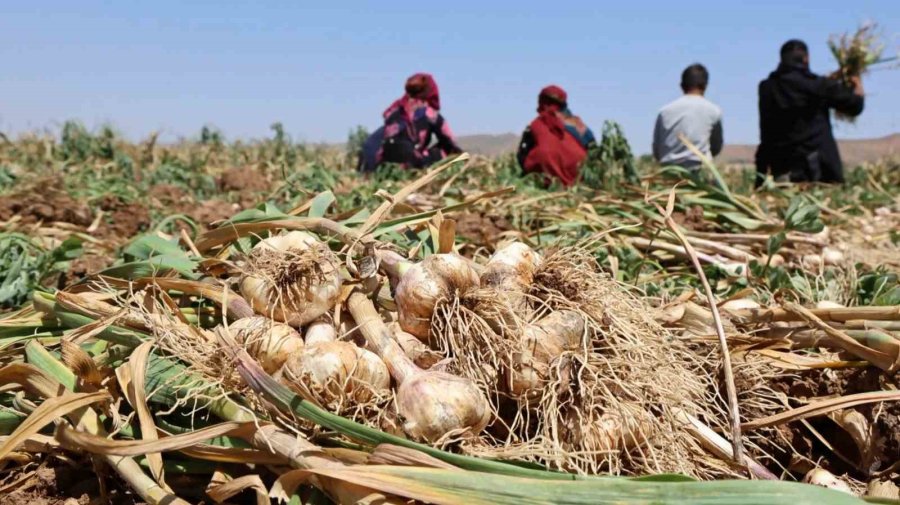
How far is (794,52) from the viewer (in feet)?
23.8

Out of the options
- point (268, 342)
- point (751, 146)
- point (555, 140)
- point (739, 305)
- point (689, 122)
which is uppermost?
point (689, 122)

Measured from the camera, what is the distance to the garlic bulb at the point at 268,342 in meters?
1.44

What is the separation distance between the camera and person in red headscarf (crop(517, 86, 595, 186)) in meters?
6.80

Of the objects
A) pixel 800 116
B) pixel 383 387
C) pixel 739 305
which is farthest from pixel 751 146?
pixel 383 387

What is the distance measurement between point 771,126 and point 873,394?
21.4 ft

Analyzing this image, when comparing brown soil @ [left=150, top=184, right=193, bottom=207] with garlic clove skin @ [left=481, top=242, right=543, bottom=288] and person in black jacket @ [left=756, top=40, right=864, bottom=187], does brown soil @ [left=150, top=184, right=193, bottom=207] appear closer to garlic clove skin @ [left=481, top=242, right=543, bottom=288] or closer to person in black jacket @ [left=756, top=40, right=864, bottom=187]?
garlic clove skin @ [left=481, top=242, right=543, bottom=288]

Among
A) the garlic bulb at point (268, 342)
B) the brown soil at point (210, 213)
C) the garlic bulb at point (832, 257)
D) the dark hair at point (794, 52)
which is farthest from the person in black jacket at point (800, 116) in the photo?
the garlic bulb at point (268, 342)

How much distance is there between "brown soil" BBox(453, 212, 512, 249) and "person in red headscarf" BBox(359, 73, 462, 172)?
13.3 ft

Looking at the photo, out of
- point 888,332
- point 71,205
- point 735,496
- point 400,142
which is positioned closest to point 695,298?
point 888,332

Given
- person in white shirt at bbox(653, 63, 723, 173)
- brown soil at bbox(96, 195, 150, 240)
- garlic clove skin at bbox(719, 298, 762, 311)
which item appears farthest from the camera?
person in white shirt at bbox(653, 63, 723, 173)

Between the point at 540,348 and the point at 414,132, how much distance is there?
6534mm

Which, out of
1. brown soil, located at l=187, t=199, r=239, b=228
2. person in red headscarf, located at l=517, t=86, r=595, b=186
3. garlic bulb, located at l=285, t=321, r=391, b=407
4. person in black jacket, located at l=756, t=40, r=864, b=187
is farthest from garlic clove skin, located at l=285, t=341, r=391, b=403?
person in black jacket, located at l=756, t=40, r=864, b=187

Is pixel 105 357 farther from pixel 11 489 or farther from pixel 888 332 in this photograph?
pixel 888 332

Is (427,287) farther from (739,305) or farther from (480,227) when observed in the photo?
(480,227)
